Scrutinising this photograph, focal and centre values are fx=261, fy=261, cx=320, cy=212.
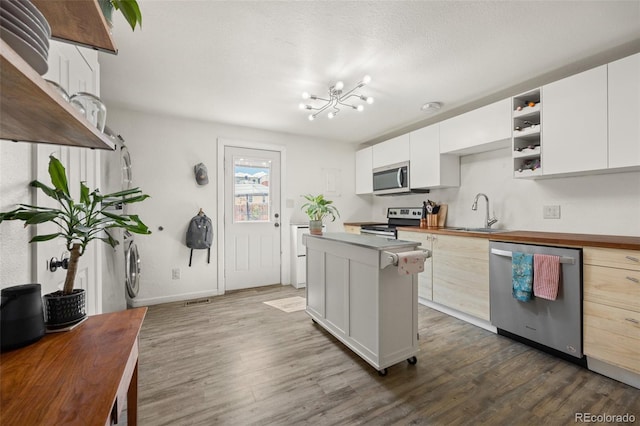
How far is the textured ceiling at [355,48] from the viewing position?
1.65 meters

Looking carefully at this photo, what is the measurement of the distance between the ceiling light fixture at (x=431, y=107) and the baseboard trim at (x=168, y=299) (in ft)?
11.9

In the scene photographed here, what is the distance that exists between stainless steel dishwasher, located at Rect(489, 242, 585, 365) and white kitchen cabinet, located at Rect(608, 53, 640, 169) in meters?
0.77

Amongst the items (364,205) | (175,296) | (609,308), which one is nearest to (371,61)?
(609,308)

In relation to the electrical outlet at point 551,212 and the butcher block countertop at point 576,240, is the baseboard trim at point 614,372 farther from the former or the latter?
the electrical outlet at point 551,212

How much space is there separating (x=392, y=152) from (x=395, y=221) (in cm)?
111

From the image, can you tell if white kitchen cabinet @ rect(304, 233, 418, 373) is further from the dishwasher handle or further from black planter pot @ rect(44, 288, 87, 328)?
black planter pot @ rect(44, 288, 87, 328)

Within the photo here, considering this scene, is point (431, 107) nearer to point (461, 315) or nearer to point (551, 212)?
point (551, 212)

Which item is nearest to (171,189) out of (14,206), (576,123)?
(14,206)

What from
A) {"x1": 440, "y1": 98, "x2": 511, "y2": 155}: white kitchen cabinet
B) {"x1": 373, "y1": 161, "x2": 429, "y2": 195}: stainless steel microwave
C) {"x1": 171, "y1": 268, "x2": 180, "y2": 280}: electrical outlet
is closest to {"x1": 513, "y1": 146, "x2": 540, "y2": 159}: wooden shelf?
{"x1": 440, "y1": 98, "x2": 511, "y2": 155}: white kitchen cabinet

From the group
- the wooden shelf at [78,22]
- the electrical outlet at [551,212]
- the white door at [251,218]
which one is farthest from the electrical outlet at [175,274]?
the electrical outlet at [551,212]

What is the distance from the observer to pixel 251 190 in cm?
396

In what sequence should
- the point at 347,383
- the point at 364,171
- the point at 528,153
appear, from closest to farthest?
1. the point at 347,383
2. the point at 528,153
3. the point at 364,171

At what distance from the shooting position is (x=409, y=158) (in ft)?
11.9

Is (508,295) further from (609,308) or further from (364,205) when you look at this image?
(364,205)
